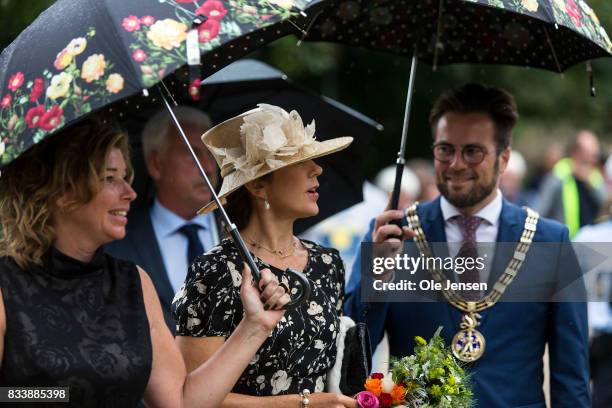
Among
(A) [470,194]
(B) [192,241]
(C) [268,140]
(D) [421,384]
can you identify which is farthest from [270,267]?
(B) [192,241]

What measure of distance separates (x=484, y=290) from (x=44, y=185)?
2.18m

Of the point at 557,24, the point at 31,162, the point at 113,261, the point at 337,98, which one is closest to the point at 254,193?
the point at 113,261

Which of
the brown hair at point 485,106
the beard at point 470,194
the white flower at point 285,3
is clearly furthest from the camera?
the brown hair at point 485,106

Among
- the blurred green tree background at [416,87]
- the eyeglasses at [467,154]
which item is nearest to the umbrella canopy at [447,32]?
the eyeglasses at [467,154]

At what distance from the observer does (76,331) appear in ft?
12.8

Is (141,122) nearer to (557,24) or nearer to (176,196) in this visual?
(176,196)

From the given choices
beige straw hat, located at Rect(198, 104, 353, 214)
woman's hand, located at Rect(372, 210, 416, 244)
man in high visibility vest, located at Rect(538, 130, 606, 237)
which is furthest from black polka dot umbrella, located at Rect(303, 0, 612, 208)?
man in high visibility vest, located at Rect(538, 130, 606, 237)

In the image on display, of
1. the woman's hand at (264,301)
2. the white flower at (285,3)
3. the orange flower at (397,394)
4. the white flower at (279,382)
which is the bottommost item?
the white flower at (279,382)

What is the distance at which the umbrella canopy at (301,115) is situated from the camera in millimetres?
6547

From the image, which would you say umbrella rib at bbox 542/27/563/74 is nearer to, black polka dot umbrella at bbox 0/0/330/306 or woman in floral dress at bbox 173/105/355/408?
woman in floral dress at bbox 173/105/355/408

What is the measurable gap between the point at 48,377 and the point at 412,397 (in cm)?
138

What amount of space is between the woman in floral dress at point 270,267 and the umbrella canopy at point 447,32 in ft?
4.23

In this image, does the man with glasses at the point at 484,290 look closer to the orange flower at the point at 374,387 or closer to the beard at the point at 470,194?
the beard at the point at 470,194

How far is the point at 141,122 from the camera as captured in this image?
659 cm
